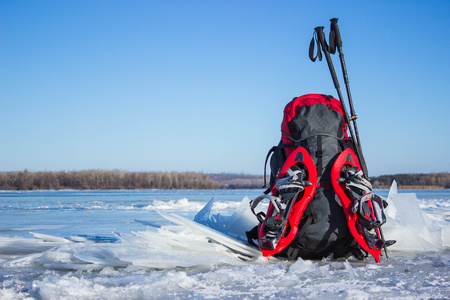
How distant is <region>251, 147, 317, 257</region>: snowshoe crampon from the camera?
2.97 meters

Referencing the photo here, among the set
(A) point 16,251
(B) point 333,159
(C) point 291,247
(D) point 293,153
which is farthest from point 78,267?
(B) point 333,159

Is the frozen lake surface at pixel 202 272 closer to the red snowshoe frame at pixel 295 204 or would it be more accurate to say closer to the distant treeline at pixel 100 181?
the red snowshoe frame at pixel 295 204

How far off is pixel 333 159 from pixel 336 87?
701 mm

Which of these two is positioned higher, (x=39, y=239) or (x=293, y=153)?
(x=293, y=153)

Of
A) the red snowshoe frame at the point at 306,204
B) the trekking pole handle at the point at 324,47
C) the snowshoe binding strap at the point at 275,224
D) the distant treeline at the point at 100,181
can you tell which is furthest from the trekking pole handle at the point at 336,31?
the distant treeline at the point at 100,181

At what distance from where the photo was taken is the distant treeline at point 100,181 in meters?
38.8

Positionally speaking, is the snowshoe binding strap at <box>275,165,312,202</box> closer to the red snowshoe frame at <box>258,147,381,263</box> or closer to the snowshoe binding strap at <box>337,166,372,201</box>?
the red snowshoe frame at <box>258,147,381,263</box>

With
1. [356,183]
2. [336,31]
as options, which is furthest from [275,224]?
[336,31]

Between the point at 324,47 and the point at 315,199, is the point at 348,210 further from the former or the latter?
the point at 324,47

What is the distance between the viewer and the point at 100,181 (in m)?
44.5

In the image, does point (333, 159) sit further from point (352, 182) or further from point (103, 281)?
point (103, 281)

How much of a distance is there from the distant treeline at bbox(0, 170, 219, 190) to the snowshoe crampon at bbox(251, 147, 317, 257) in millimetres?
39208

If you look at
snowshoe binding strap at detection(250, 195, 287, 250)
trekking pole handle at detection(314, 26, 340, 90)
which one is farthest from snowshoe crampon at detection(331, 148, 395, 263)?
trekking pole handle at detection(314, 26, 340, 90)

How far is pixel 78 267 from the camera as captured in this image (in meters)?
2.84
